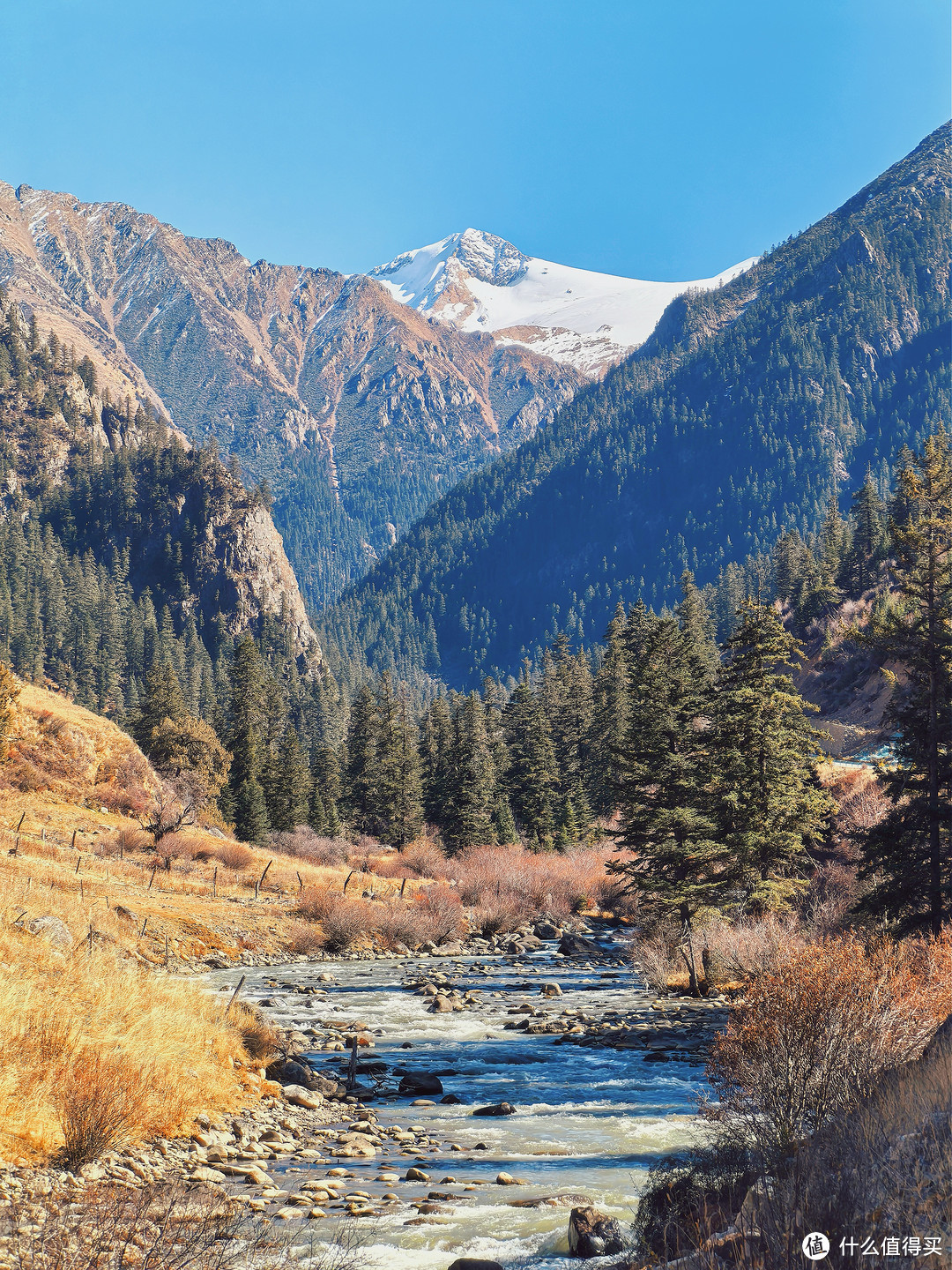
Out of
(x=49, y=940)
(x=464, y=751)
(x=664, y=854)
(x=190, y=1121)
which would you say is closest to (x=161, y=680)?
(x=464, y=751)

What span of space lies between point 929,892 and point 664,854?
9225mm

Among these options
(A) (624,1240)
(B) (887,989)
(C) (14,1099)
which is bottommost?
(A) (624,1240)

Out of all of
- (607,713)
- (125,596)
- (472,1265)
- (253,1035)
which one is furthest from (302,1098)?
(125,596)

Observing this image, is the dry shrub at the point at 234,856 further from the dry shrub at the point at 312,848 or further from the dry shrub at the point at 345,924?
the dry shrub at the point at 345,924

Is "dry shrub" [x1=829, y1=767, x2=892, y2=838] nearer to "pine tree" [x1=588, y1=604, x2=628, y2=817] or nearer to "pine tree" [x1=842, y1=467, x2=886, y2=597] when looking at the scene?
"pine tree" [x1=588, y1=604, x2=628, y2=817]

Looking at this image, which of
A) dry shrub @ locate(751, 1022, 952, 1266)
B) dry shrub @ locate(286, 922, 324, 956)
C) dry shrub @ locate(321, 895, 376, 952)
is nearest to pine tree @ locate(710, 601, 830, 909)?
dry shrub @ locate(321, 895, 376, 952)

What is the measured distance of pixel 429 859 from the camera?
199 ft

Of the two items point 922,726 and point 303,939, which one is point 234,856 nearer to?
point 303,939

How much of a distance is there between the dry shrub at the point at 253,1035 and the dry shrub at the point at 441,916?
909 inches

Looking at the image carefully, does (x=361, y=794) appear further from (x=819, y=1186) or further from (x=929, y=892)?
(x=819, y=1186)

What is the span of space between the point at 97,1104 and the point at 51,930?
8407 millimetres

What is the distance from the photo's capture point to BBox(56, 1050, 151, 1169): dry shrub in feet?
31.6

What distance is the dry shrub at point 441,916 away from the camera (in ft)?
130

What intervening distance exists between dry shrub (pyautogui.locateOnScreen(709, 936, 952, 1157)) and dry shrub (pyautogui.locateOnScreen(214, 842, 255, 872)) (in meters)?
38.8
